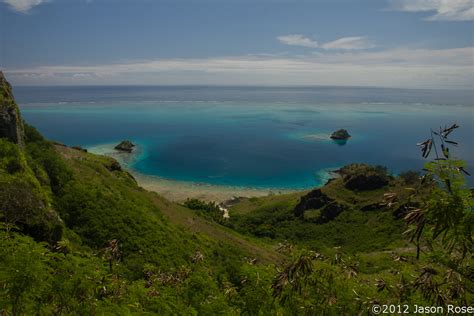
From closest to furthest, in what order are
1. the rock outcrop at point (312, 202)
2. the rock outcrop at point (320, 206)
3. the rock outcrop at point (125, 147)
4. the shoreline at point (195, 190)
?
the rock outcrop at point (320, 206) → the rock outcrop at point (312, 202) → the shoreline at point (195, 190) → the rock outcrop at point (125, 147)

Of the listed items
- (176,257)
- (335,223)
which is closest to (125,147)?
(335,223)

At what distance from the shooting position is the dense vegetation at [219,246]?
237 inches

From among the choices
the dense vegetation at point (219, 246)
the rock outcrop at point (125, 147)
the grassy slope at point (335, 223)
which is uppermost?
the dense vegetation at point (219, 246)

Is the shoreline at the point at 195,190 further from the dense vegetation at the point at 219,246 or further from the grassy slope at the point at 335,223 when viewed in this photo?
the dense vegetation at the point at 219,246

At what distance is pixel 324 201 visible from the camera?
72000 millimetres

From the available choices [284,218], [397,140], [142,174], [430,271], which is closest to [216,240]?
[284,218]

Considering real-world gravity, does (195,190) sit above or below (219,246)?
below

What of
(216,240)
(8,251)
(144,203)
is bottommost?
(216,240)

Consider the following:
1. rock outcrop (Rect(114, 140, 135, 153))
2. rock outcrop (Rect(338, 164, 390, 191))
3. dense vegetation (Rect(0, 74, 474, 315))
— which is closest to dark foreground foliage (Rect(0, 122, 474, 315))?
dense vegetation (Rect(0, 74, 474, 315))

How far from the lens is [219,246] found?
4103 cm

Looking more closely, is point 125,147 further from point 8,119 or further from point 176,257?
point 176,257

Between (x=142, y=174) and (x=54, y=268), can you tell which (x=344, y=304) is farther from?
(x=142, y=174)

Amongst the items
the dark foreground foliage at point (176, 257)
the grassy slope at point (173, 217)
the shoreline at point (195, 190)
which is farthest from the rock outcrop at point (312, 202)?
the grassy slope at point (173, 217)

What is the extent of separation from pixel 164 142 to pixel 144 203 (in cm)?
10983
